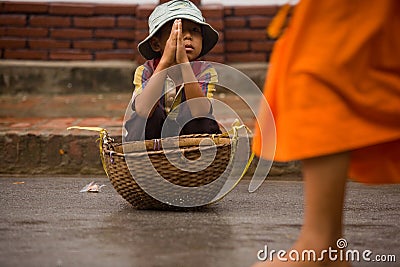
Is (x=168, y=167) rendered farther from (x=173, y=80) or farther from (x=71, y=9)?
(x=71, y=9)

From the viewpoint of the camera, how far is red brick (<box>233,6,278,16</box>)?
6.14 metres

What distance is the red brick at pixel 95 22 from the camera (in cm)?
620

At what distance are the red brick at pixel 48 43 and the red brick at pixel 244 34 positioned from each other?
1.31 m

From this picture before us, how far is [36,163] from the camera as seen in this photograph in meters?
4.47

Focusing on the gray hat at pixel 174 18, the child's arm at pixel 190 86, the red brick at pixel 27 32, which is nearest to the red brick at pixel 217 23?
the red brick at pixel 27 32

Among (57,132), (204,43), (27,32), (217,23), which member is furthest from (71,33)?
(204,43)

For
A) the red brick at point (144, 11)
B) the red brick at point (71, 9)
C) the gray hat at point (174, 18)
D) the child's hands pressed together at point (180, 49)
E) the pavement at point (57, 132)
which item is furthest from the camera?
the red brick at point (71, 9)

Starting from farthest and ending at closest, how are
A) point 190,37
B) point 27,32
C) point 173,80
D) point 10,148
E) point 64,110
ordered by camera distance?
point 27,32 → point 64,110 → point 10,148 → point 190,37 → point 173,80

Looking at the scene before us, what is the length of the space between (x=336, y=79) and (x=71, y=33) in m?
4.55

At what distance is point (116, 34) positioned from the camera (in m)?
6.21

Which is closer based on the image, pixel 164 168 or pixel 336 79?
pixel 336 79

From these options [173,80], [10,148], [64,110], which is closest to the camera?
[173,80]

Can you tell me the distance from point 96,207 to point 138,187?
313 mm

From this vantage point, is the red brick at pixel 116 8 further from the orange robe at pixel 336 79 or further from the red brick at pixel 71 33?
the orange robe at pixel 336 79
